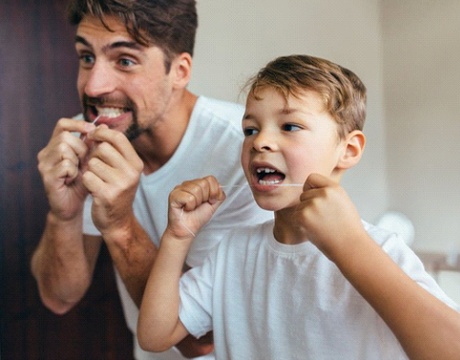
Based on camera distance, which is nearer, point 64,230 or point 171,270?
point 171,270

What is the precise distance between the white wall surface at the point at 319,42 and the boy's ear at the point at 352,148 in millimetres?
204

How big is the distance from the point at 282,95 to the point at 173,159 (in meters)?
0.36

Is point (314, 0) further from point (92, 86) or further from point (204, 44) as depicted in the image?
point (92, 86)

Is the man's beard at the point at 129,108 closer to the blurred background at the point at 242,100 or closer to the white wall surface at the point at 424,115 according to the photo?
the blurred background at the point at 242,100

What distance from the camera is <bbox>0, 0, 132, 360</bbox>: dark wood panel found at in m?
0.96

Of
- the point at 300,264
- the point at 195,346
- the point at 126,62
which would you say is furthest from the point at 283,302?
the point at 126,62

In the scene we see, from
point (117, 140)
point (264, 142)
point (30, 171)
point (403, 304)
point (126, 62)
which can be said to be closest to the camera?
point (403, 304)

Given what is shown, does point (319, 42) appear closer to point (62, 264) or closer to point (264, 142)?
point (264, 142)

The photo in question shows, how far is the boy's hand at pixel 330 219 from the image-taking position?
0.52 meters

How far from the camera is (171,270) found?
2.18 ft

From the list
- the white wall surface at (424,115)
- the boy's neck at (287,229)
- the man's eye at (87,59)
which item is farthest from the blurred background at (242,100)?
the boy's neck at (287,229)

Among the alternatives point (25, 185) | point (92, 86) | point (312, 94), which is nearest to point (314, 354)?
point (312, 94)

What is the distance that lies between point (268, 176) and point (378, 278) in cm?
17

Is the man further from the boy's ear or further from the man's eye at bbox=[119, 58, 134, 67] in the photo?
the boy's ear
